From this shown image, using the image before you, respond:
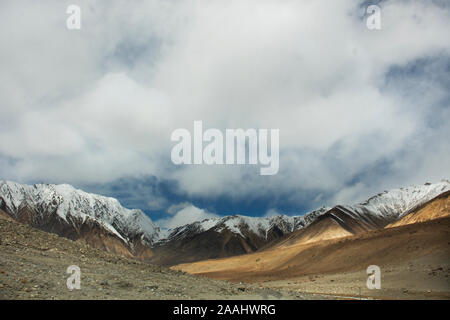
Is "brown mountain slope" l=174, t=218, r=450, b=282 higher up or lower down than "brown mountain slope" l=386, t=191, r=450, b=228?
lower down

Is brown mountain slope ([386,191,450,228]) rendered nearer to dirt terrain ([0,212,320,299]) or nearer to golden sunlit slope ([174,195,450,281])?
golden sunlit slope ([174,195,450,281])

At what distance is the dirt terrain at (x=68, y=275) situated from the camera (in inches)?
615

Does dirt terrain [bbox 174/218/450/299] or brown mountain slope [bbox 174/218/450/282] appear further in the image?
brown mountain slope [bbox 174/218/450/282]

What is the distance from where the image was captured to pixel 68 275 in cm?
1930

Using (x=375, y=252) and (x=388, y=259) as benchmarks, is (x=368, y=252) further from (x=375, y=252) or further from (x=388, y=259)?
(x=388, y=259)

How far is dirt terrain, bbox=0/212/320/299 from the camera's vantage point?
15.6 meters
